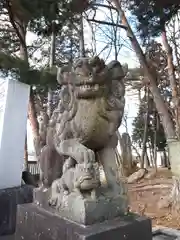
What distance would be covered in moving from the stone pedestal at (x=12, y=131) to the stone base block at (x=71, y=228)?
0.83 metres

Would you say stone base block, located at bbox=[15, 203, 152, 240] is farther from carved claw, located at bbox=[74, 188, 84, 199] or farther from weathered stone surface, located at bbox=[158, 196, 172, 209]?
weathered stone surface, located at bbox=[158, 196, 172, 209]

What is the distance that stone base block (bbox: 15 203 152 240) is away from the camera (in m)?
1.08

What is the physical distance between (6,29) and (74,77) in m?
3.39

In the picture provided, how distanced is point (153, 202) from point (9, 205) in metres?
2.64

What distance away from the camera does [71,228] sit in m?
1.11

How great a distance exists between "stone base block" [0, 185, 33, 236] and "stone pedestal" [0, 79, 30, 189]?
0.52 ft

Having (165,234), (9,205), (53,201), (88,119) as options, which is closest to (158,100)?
(165,234)

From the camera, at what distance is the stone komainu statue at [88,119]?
1.30 m

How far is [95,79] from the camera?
4.30 ft

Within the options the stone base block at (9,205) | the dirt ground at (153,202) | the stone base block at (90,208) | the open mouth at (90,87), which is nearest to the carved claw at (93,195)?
the stone base block at (90,208)

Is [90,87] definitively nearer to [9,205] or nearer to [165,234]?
[9,205]

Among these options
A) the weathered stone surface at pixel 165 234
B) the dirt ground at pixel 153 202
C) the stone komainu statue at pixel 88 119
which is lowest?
the dirt ground at pixel 153 202

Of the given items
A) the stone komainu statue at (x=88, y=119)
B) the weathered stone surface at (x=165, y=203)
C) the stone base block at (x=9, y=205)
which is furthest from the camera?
the weathered stone surface at (x=165, y=203)

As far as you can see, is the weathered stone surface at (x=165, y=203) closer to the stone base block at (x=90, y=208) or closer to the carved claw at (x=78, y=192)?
the stone base block at (x=90, y=208)
